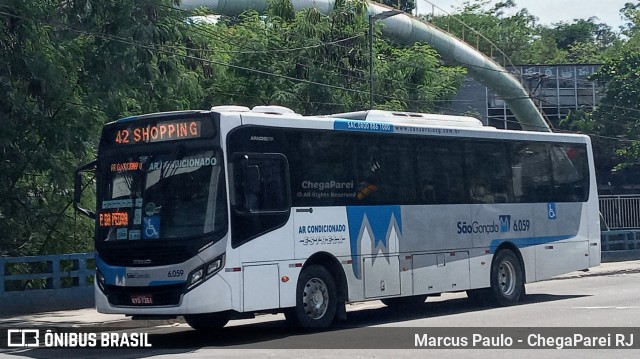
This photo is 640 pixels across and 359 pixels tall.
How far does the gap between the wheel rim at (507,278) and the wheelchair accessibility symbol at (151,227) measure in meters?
8.41

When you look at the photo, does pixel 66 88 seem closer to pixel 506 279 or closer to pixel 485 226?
pixel 485 226

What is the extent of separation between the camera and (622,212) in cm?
4584

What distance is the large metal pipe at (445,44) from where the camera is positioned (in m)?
41.5

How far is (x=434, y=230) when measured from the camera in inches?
744

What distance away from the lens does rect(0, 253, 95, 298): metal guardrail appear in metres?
20.0

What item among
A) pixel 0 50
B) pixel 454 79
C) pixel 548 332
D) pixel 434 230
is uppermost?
pixel 454 79

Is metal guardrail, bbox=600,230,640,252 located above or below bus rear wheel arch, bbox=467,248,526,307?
above

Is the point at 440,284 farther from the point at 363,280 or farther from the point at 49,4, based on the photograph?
the point at 49,4

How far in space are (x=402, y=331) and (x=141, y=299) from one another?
407cm

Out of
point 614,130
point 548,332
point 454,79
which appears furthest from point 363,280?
point 614,130

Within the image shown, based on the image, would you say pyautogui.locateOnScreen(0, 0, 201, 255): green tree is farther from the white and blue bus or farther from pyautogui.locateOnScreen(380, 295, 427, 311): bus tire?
pyautogui.locateOnScreen(380, 295, 427, 311): bus tire

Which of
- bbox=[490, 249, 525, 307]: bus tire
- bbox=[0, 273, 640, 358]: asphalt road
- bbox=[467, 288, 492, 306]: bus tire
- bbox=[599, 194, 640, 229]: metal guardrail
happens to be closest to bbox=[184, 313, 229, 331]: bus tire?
bbox=[0, 273, 640, 358]: asphalt road

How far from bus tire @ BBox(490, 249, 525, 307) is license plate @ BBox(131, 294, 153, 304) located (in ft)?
26.5

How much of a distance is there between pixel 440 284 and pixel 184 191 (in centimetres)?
614
